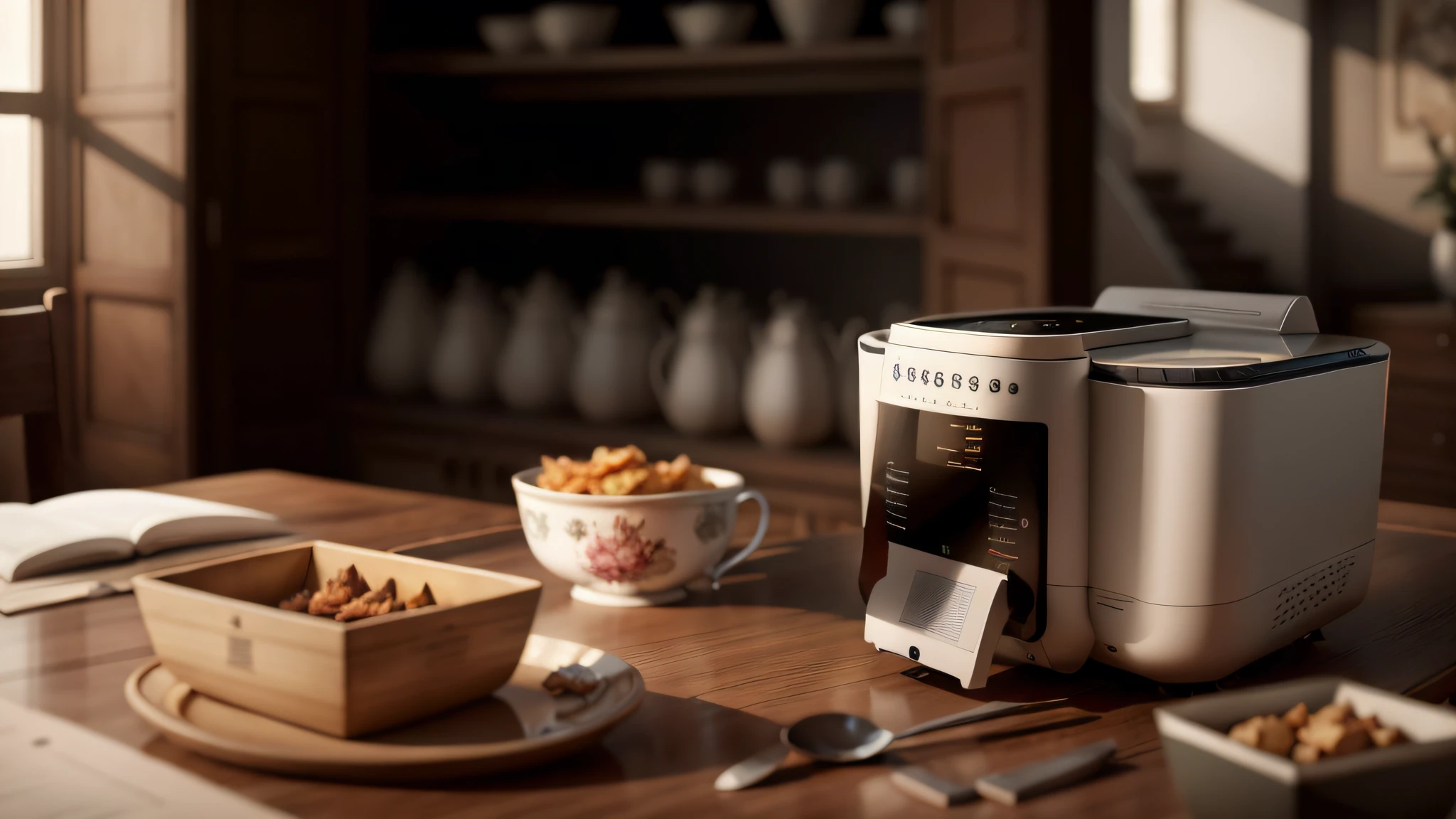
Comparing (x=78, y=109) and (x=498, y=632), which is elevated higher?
(x=78, y=109)

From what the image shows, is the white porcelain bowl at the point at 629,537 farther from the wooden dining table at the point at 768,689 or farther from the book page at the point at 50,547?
the book page at the point at 50,547

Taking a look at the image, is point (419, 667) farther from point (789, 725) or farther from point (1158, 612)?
point (1158, 612)

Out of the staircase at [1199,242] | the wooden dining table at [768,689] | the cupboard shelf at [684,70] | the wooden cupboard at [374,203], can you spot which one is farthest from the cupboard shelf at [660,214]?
the staircase at [1199,242]

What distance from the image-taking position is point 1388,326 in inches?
186

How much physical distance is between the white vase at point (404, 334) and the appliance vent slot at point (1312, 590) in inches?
98.2

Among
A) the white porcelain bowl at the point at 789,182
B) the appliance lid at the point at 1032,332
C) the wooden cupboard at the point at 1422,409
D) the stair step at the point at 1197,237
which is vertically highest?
the stair step at the point at 1197,237

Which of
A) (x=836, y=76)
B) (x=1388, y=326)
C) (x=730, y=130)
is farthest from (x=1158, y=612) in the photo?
(x=1388, y=326)

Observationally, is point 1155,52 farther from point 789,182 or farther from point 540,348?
point 540,348

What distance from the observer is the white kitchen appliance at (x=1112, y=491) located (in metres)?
0.83

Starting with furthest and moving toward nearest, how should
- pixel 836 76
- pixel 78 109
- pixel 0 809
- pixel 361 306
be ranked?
pixel 361 306 < pixel 78 109 < pixel 836 76 < pixel 0 809

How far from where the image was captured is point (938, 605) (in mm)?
921

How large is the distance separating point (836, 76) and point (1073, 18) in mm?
841

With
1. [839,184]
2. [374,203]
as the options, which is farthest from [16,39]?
[839,184]

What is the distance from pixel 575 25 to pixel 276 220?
2.66 feet
